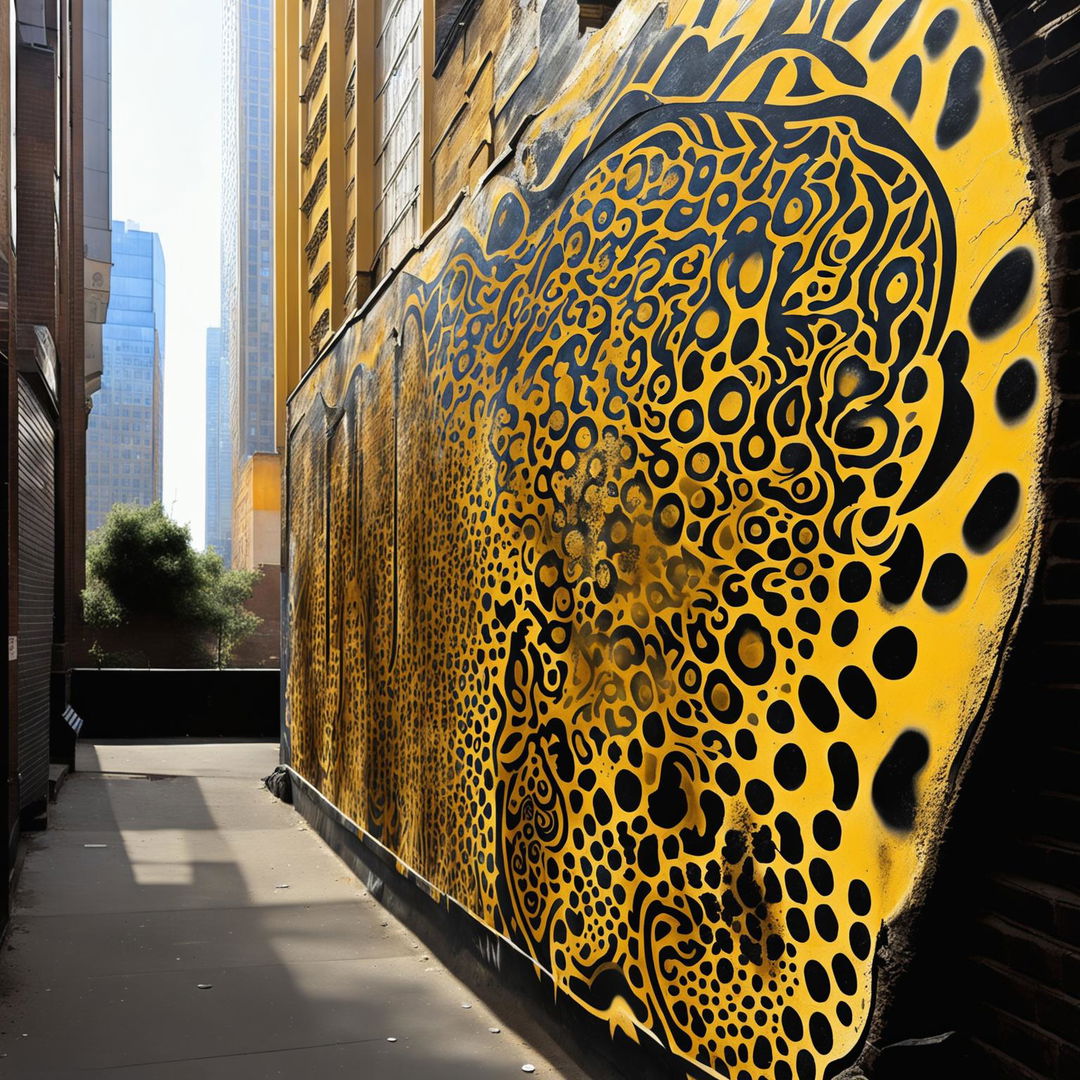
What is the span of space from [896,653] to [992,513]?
48 centimetres

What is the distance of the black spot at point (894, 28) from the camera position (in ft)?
9.03

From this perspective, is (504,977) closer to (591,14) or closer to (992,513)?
(992,513)

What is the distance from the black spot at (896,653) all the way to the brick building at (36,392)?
5.64 metres

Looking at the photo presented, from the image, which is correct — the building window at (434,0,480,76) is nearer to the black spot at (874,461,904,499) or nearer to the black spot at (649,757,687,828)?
the black spot at (649,757,687,828)

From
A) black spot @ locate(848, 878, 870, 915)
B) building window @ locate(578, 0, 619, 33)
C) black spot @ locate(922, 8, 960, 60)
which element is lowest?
black spot @ locate(848, 878, 870, 915)

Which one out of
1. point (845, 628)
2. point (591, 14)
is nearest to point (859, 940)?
point (845, 628)

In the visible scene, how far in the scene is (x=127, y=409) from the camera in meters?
147

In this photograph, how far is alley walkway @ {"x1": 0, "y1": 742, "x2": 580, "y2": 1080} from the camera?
4.80 meters

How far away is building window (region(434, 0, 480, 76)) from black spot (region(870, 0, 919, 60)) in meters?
8.17

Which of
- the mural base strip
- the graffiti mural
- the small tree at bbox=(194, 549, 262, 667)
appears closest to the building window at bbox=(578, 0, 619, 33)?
the graffiti mural

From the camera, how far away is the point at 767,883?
328cm

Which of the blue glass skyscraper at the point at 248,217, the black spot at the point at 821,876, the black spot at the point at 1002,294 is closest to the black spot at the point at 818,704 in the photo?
the black spot at the point at 821,876

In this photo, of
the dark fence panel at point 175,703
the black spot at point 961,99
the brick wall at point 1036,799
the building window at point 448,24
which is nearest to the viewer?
the brick wall at point 1036,799

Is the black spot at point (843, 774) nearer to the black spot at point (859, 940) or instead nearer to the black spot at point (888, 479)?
the black spot at point (859, 940)
